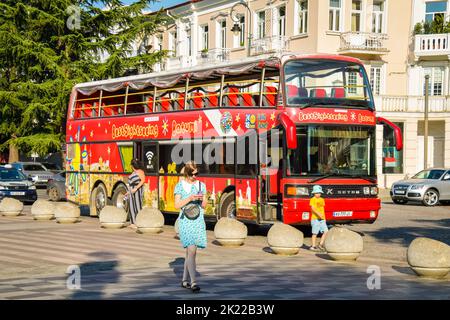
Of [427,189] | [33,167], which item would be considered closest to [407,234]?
[427,189]

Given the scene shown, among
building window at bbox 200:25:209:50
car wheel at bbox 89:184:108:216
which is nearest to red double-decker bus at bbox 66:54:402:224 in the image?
car wheel at bbox 89:184:108:216

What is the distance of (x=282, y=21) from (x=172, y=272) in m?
34.0

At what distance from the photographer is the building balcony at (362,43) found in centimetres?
4319

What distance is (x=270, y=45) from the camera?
44.6 meters

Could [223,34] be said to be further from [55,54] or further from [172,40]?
[55,54]

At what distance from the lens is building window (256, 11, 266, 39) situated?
46812mm

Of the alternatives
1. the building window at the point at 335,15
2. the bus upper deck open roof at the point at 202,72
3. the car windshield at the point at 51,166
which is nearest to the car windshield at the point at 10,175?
the bus upper deck open roof at the point at 202,72

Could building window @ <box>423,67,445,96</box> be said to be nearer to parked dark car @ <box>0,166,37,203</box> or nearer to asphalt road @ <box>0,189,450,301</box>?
parked dark car @ <box>0,166,37,203</box>

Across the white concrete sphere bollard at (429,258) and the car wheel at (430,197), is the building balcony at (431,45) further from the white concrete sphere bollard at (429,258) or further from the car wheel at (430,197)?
the white concrete sphere bollard at (429,258)

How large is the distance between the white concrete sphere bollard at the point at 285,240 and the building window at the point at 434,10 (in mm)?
33160

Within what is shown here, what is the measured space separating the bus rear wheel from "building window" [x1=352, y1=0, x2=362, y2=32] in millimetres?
26716

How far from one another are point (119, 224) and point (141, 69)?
2450cm

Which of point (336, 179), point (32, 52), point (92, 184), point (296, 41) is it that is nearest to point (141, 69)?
point (32, 52)
